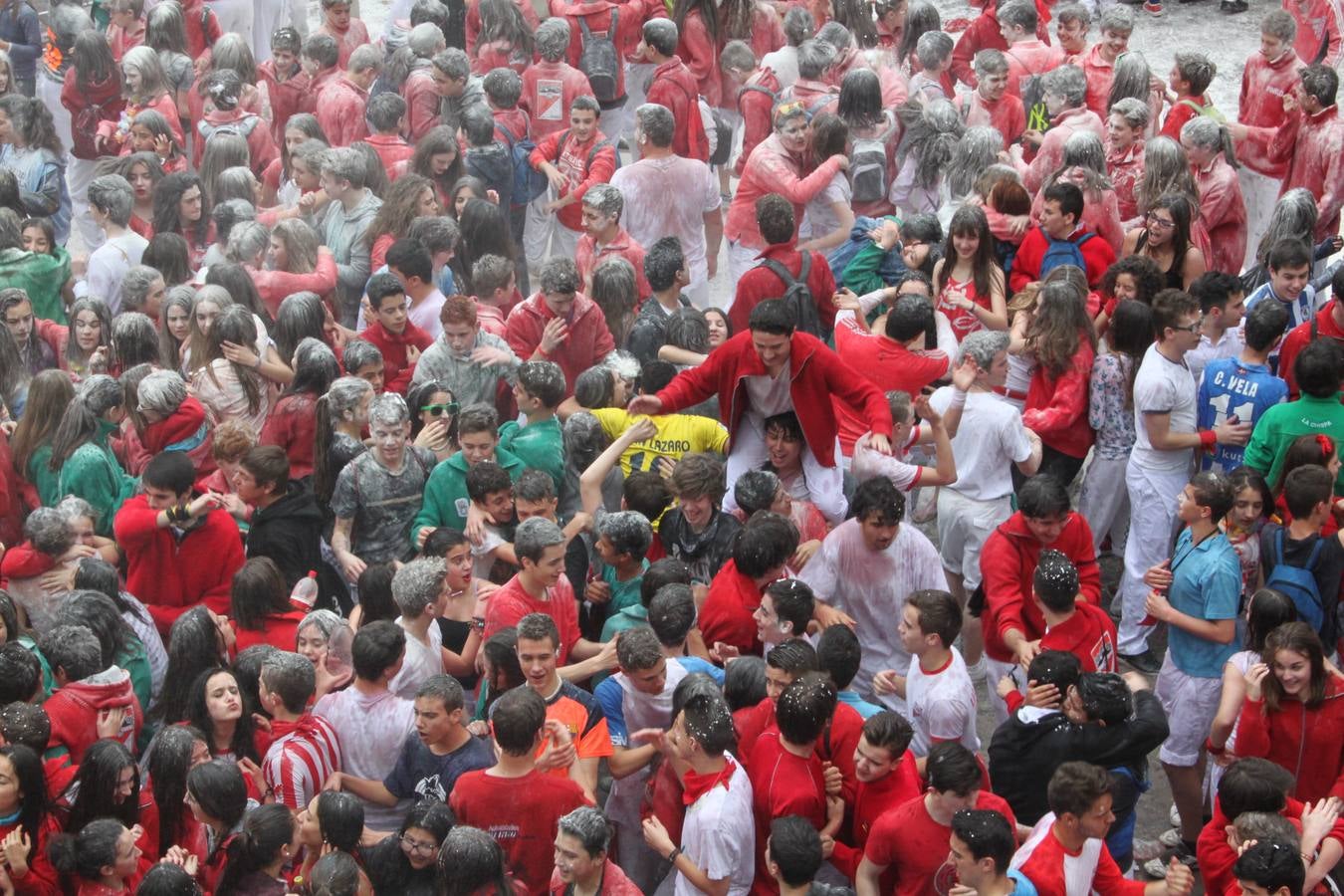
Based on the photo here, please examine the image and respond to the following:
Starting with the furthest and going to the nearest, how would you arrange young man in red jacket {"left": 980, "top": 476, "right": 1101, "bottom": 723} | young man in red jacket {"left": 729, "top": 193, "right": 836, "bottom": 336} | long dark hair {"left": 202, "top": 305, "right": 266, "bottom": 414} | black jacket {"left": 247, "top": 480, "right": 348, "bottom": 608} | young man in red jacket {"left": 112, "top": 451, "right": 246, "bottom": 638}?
young man in red jacket {"left": 729, "top": 193, "right": 836, "bottom": 336}
long dark hair {"left": 202, "top": 305, "right": 266, "bottom": 414}
black jacket {"left": 247, "top": 480, "right": 348, "bottom": 608}
young man in red jacket {"left": 112, "top": 451, "right": 246, "bottom": 638}
young man in red jacket {"left": 980, "top": 476, "right": 1101, "bottom": 723}

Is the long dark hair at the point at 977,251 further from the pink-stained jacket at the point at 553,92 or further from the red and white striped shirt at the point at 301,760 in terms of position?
the red and white striped shirt at the point at 301,760

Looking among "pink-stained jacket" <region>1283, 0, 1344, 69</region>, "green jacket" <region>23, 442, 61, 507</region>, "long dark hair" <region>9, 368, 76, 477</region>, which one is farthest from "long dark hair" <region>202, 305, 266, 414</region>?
"pink-stained jacket" <region>1283, 0, 1344, 69</region>

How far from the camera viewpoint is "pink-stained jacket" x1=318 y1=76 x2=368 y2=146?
36.5 feet

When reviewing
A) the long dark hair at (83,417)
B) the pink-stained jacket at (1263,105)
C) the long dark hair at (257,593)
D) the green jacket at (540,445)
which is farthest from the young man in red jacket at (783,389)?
the pink-stained jacket at (1263,105)

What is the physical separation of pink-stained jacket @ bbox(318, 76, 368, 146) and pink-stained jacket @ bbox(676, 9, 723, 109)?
231 centimetres

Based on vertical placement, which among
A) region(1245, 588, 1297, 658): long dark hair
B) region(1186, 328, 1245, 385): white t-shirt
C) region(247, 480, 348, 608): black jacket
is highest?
region(1245, 588, 1297, 658): long dark hair

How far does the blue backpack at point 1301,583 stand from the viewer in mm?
6938

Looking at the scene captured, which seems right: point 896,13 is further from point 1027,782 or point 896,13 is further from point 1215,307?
point 1027,782

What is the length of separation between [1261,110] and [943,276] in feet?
11.2

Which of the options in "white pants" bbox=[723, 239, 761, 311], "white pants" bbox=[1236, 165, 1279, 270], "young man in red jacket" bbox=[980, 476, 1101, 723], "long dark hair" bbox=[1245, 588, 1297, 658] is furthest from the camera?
"white pants" bbox=[1236, 165, 1279, 270]

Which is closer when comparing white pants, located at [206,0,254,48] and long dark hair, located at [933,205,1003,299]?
long dark hair, located at [933,205,1003,299]

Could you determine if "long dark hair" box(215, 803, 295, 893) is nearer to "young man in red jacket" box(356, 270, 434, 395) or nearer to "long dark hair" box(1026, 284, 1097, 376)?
"young man in red jacket" box(356, 270, 434, 395)

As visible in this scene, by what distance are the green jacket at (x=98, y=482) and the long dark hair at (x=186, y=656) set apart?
4.48 ft

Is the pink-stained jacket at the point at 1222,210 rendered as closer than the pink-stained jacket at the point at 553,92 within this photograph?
Yes
